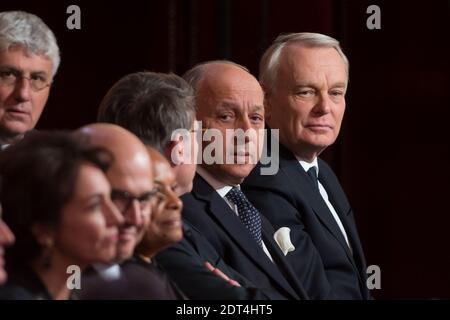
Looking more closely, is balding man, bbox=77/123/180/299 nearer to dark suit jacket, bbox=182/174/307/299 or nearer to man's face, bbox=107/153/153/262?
man's face, bbox=107/153/153/262

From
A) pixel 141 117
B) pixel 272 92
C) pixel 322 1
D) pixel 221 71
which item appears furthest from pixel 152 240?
pixel 322 1

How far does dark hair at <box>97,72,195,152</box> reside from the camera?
2.44m

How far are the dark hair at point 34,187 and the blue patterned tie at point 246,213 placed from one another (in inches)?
34.9

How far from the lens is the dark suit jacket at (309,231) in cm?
304

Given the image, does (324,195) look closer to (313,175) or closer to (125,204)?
(313,175)

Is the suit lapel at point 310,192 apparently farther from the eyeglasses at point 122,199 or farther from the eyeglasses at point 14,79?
the eyeglasses at point 122,199

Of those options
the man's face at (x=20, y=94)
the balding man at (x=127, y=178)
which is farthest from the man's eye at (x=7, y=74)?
the balding man at (x=127, y=178)

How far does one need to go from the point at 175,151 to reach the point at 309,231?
82cm

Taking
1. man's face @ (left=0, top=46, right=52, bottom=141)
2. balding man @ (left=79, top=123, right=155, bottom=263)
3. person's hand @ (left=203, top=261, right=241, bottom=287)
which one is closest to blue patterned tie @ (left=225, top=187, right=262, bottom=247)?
person's hand @ (left=203, top=261, right=241, bottom=287)

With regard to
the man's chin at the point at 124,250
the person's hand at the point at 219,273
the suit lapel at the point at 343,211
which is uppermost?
the man's chin at the point at 124,250

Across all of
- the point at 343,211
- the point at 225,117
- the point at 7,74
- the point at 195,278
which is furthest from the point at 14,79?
the point at 343,211

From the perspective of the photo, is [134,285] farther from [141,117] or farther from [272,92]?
[272,92]

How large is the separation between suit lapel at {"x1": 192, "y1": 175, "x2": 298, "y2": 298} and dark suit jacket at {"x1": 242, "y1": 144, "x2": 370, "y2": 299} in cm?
28

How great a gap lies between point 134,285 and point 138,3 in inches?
94.5
